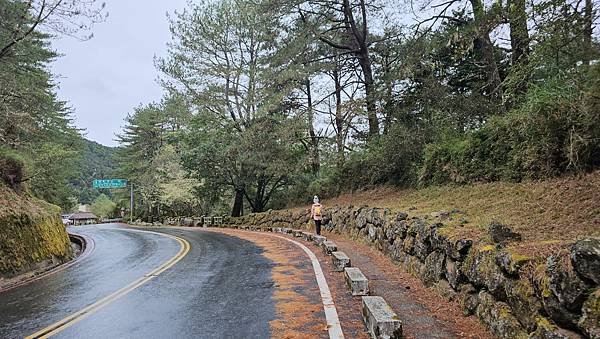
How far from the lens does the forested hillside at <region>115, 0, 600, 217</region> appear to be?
7.29 m

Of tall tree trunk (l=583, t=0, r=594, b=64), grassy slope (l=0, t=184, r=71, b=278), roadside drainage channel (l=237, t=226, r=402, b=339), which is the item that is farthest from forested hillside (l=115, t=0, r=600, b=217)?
grassy slope (l=0, t=184, r=71, b=278)

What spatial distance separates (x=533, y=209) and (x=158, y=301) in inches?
250

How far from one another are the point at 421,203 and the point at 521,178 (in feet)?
9.97

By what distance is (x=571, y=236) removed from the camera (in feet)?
15.9

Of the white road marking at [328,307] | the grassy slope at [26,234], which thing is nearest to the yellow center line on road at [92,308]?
the white road marking at [328,307]

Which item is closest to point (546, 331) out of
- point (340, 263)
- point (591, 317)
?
point (591, 317)

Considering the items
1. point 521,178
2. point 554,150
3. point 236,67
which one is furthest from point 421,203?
point 236,67

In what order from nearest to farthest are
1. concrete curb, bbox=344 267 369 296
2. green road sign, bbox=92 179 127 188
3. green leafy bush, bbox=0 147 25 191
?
concrete curb, bbox=344 267 369 296, green leafy bush, bbox=0 147 25 191, green road sign, bbox=92 179 127 188

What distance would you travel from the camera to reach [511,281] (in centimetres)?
446

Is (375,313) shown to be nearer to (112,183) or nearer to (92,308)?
(92,308)

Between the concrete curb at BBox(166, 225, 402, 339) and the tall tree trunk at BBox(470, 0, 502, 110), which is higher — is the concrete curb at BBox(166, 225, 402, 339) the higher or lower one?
the lower one

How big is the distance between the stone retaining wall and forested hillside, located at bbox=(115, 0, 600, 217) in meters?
2.70

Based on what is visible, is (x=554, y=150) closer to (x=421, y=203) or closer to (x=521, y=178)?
(x=521, y=178)

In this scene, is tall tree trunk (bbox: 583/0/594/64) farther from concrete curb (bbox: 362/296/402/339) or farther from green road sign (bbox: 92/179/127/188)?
green road sign (bbox: 92/179/127/188)
